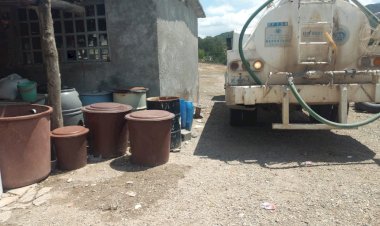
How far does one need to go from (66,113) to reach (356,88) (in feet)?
15.0

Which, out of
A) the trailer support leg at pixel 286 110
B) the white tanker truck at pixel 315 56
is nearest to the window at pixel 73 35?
the white tanker truck at pixel 315 56

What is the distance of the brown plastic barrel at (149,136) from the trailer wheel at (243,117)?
7.00 feet

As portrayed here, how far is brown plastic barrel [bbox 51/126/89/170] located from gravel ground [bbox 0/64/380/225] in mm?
155

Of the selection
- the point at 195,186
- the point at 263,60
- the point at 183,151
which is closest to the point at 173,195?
the point at 195,186

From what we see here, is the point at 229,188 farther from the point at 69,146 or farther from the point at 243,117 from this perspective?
the point at 243,117

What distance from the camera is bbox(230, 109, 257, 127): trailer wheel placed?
677 centimetres

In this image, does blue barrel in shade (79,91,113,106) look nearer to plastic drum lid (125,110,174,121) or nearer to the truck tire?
plastic drum lid (125,110,174,121)

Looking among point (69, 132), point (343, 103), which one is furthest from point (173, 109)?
point (343, 103)

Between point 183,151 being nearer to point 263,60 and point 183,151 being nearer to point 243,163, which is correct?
point 243,163

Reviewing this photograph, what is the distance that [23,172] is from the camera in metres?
4.29

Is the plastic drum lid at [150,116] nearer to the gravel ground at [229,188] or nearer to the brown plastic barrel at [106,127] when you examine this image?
the brown plastic barrel at [106,127]

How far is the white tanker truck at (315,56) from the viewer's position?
5.20m

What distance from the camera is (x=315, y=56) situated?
17.5 ft

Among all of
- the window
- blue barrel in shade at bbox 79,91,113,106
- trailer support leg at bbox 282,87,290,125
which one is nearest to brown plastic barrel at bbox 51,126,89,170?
blue barrel in shade at bbox 79,91,113,106
